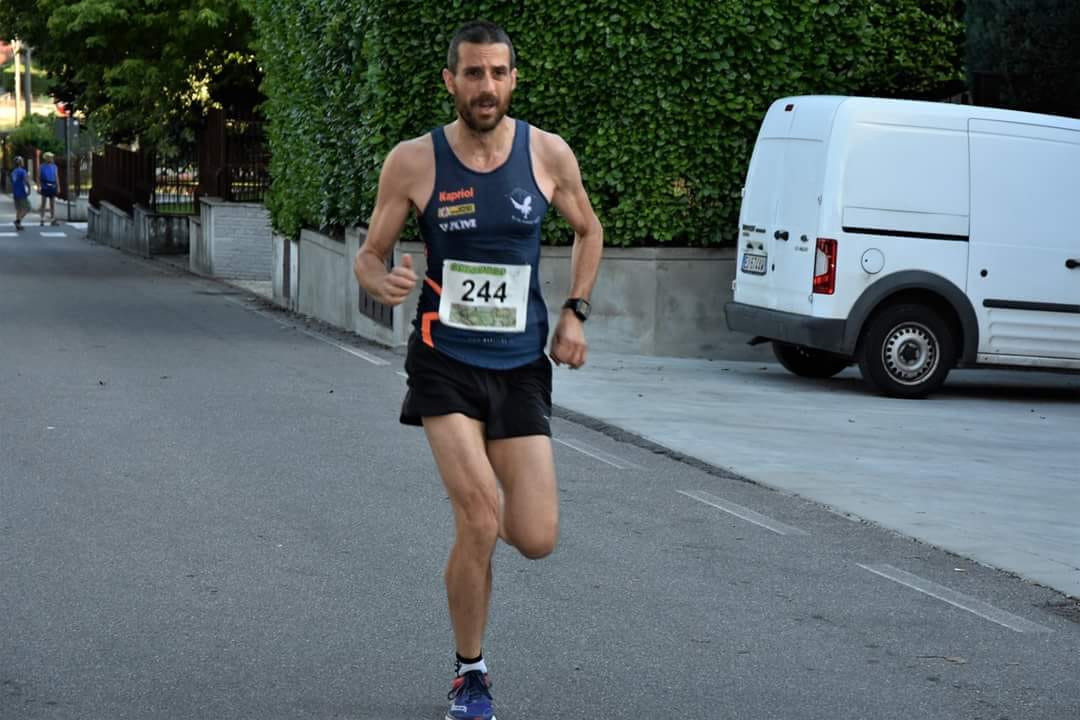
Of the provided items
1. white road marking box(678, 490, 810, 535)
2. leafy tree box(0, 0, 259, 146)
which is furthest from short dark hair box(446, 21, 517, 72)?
leafy tree box(0, 0, 259, 146)

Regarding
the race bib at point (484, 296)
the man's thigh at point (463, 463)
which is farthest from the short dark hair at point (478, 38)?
the man's thigh at point (463, 463)

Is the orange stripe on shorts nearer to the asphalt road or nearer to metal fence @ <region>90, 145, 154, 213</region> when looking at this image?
the asphalt road

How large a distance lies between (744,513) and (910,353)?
5979 mm

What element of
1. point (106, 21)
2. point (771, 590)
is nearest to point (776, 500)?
point (771, 590)

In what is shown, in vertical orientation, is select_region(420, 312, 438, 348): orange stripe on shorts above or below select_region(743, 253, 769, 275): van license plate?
above

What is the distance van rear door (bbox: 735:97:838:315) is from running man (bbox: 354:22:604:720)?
929 centimetres

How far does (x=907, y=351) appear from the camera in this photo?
1471 cm

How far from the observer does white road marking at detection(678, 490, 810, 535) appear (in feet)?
28.5

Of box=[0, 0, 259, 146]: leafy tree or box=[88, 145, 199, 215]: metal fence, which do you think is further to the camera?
box=[88, 145, 199, 215]: metal fence

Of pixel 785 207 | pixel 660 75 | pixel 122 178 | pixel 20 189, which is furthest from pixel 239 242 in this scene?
pixel 20 189

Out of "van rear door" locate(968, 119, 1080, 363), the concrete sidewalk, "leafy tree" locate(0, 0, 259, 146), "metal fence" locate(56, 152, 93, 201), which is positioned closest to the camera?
the concrete sidewalk

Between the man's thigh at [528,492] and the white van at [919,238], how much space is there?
9.30 metres

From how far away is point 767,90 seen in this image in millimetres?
17359

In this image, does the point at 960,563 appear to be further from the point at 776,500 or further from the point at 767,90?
the point at 767,90
